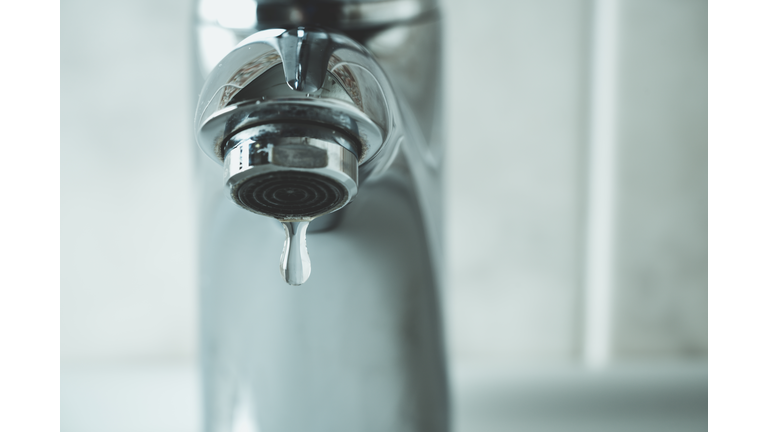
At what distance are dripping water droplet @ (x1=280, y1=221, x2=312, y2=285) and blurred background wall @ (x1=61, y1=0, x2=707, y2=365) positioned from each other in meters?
0.26

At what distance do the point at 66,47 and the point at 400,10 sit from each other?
0.32 m

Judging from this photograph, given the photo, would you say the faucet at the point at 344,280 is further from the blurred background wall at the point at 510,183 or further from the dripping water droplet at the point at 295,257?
the blurred background wall at the point at 510,183

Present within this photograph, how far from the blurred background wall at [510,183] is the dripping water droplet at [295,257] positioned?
0.26m

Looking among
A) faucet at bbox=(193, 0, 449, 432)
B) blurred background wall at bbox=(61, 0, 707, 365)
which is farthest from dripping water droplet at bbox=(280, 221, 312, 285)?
→ blurred background wall at bbox=(61, 0, 707, 365)

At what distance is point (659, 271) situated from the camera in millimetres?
449

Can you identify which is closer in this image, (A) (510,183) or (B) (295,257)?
(B) (295,257)

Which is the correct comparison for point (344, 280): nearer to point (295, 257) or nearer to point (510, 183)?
point (295, 257)

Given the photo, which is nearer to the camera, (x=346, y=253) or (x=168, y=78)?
(x=346, y=253)

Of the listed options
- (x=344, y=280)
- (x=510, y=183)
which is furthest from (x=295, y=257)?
(x=510, y=183)

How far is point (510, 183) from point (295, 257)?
29 cm

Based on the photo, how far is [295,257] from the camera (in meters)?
0.18

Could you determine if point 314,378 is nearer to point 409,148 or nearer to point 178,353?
point 409,148

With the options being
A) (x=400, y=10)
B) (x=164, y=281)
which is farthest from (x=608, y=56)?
(x=164, y=281)

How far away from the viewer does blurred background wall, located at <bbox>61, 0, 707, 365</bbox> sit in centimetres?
41
